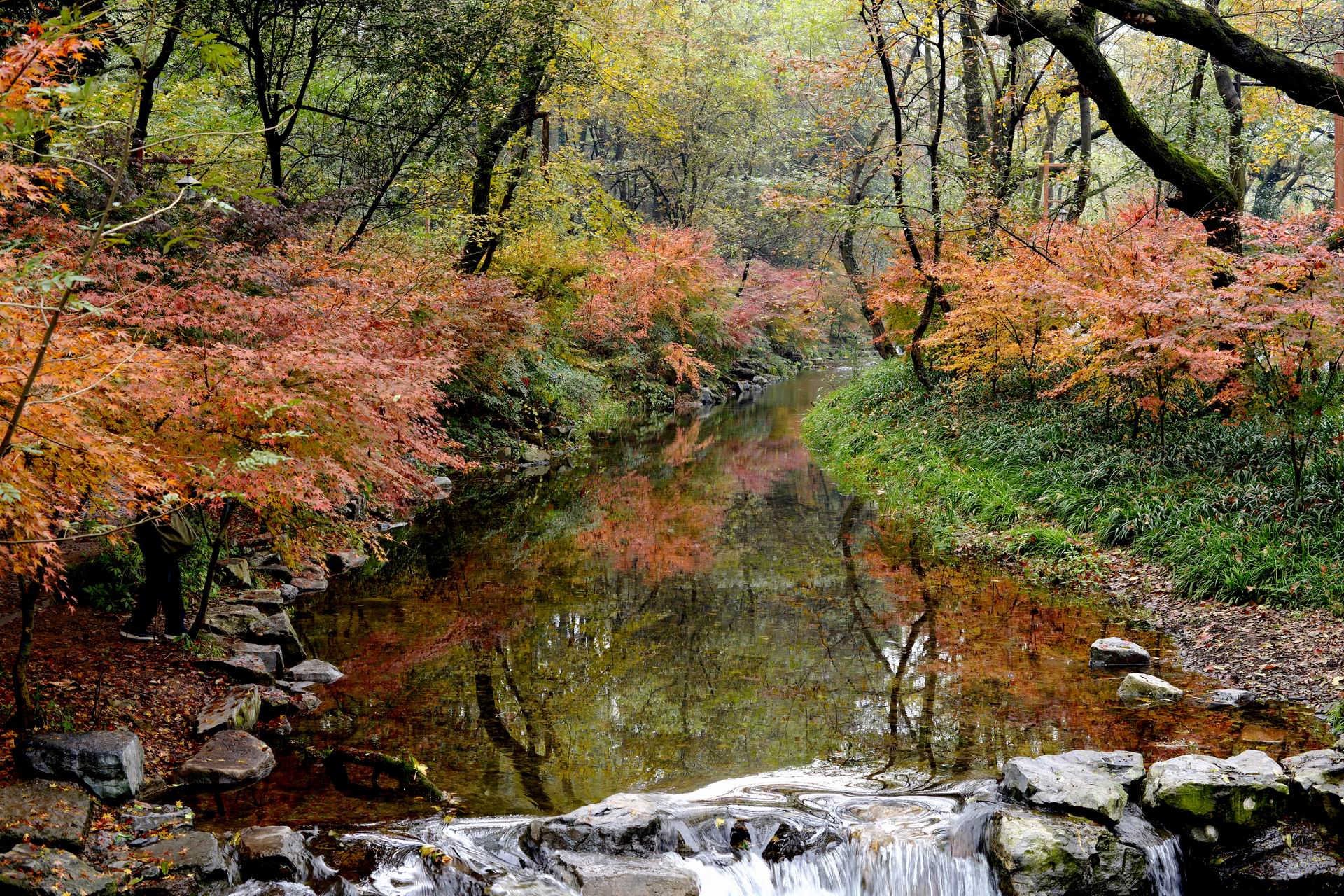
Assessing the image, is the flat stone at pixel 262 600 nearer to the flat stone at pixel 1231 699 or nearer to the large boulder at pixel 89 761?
the large boulder at pixel 89 761

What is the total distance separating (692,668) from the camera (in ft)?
25.8

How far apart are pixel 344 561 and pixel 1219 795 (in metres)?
9.37

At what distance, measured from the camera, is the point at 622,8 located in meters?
20.0

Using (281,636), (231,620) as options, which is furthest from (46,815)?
(231,620)

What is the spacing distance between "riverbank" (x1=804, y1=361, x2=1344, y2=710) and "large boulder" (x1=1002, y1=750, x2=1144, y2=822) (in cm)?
214

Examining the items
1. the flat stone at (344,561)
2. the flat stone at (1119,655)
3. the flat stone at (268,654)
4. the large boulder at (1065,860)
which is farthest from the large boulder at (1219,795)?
the flat stone at (344,561)

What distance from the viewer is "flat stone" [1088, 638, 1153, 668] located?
740 cm

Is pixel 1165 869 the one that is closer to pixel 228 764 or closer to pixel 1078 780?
pixel 1078 780

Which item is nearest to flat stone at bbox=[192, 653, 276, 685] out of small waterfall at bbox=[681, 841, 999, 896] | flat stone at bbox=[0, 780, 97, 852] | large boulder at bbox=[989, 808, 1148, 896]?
flat stone at bbox=[0, 780, 97, 852]

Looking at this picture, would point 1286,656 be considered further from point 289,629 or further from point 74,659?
point 74,659

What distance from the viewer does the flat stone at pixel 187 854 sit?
4555 millimetres

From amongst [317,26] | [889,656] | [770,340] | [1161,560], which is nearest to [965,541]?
[1161,560]

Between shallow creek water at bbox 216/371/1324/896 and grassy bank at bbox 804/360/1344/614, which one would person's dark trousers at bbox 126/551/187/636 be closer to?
shallow creek water at bbox 216/371/1324/896

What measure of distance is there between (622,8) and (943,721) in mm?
18219
